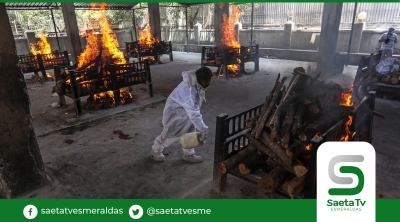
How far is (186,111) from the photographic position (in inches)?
142

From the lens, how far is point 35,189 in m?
3.50

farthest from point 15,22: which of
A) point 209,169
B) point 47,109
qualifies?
point 209,169

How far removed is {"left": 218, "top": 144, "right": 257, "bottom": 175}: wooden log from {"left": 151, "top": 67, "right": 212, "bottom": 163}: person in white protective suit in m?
0.66

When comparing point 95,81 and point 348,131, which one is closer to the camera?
point 348,131

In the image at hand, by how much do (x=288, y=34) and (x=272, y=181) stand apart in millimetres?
13805

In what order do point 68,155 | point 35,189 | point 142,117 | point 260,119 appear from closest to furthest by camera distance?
1. point 260,119
2. point 35,189
3. point 68,155
4. point 142,117

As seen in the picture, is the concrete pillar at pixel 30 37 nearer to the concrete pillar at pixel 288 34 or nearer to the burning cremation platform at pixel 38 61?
the burning cremation platform at pixel 38 61

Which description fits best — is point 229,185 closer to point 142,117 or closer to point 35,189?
point 35,189

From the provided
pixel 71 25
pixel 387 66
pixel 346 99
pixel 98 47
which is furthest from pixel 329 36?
pixel 71 25

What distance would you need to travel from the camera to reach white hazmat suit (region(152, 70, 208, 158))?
3.54 m

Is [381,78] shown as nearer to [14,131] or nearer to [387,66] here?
[387,66]

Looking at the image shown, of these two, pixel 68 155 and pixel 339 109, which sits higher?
pixel 339 109

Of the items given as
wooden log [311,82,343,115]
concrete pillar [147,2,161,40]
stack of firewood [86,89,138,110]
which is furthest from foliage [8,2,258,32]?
wooden log [311,82,343,115]

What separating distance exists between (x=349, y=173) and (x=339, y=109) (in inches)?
45.7
